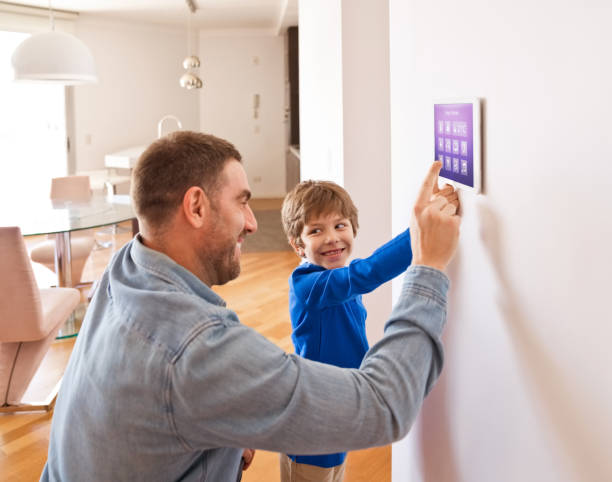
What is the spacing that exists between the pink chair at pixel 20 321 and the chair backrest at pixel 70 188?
1864mm

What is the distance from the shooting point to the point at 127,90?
25.7 feet

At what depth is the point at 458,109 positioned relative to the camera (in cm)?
91

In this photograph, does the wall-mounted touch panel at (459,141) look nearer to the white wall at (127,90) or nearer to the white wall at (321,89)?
the white wall at (321,89)

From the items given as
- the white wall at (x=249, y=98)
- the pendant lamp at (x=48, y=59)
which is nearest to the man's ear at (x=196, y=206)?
the pendant lamp at (x=48, y=59)

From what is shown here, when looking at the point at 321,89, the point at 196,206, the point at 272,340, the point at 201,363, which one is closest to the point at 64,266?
the point at 272,340

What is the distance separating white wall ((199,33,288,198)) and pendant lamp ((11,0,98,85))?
5299 millimetres

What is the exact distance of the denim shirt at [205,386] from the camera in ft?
2.45

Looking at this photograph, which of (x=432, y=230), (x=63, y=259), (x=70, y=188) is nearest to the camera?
(x=432, y=230)

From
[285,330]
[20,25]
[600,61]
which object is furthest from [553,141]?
[20,25]

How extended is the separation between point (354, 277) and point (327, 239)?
0.24 metres

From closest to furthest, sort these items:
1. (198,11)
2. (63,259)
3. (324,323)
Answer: (324,323)
(63,259)
(198,11)

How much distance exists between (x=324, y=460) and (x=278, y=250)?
4444 millimetres

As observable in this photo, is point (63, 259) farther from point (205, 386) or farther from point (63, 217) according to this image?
point (205, 386)

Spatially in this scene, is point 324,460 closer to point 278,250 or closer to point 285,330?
point 285,330
